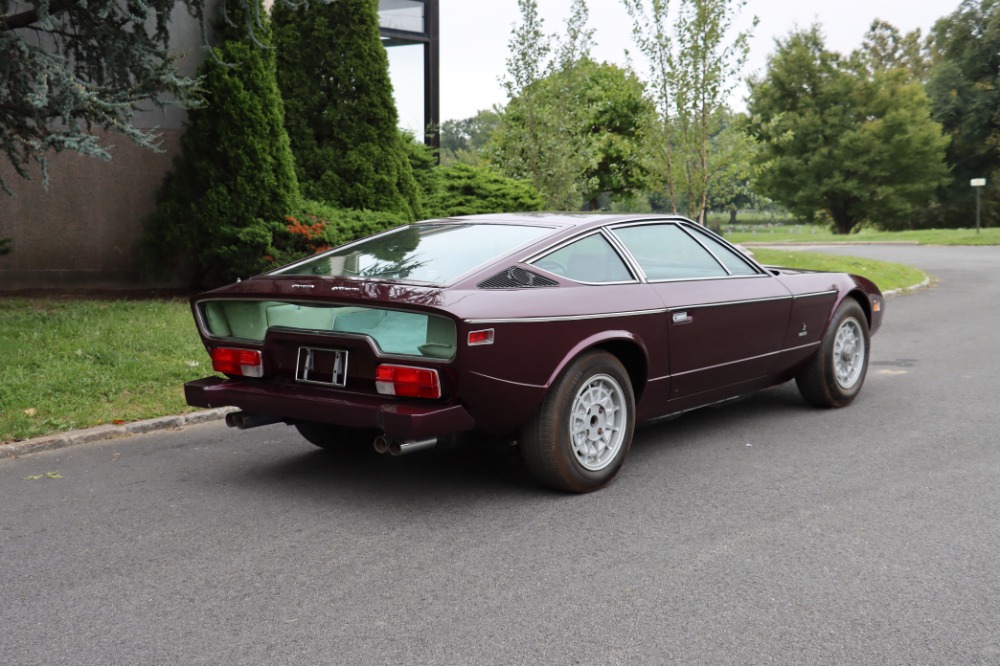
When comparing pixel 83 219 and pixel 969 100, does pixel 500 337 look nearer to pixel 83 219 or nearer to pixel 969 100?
pixel 83 219

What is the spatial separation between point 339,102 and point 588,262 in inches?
350

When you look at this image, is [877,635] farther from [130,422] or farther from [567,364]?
[130,422]

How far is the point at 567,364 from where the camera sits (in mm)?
4898

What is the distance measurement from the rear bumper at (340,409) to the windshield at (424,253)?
0.65m

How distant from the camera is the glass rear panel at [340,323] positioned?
14.9ft

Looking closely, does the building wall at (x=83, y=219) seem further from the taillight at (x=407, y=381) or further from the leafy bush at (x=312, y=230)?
the taillight at (x=407, y=381)

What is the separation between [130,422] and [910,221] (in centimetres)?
6016

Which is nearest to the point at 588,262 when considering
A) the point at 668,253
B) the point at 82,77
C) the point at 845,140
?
the point at 668,253

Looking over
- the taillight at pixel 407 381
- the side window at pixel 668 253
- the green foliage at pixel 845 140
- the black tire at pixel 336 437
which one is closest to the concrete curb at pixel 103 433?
the black tire at pixel 336 437

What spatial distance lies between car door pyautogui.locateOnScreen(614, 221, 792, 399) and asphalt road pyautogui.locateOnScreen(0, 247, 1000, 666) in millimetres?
484

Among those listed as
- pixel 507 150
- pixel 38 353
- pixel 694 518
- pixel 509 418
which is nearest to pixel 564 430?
pixel 509 418

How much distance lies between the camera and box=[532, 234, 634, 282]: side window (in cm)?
→ 522

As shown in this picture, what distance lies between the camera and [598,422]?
512 cm

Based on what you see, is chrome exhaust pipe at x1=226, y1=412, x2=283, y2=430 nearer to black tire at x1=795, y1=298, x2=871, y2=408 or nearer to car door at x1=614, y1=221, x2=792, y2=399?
car door at x1=614, y1=221, x2=792, y2=399
